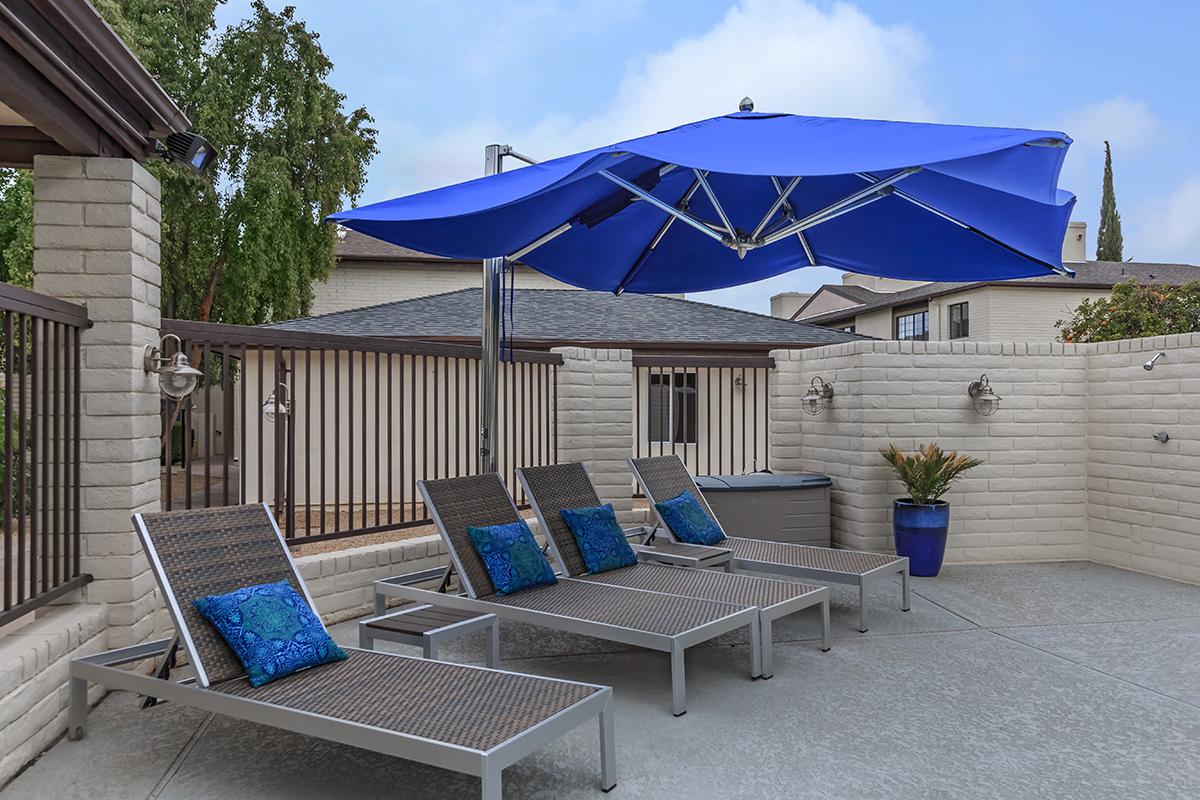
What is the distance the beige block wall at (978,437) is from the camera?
748cm

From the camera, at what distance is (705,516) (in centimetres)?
639

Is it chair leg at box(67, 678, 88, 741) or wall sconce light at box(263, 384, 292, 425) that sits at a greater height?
wall sconce light at box(263, 384, 292, 425)

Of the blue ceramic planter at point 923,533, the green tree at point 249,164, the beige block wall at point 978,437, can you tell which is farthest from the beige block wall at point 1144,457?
the green tree at point 249,164

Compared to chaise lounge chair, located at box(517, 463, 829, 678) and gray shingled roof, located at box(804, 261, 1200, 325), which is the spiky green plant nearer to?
chaise lounge chair, located at box(517, 463, 829, 678)

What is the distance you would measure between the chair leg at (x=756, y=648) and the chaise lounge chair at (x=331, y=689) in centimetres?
142

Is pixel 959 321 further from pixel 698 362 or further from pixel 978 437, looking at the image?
pixel 698 362

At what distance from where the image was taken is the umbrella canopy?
11.0 ft

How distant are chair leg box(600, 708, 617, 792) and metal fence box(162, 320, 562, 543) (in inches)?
99.3

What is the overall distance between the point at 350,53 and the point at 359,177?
3.02 metres

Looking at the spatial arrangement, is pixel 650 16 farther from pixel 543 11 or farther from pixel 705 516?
pixel 705 516

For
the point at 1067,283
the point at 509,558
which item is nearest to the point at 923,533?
the point at 509,558

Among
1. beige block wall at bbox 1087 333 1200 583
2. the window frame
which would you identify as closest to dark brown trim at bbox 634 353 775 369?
beige block wall at bbox 1087 333 1200 583

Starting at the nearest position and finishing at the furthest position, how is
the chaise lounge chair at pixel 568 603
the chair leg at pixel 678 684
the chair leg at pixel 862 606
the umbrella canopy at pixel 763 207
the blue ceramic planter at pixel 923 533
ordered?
the umbrella canopy at pixel 763 207
the chair leg at pixel 678 684
the chaise lounge chair at pixel 568 603
the chair leg at pixel 862 606
the blue ceramic planter at pixel 923 533

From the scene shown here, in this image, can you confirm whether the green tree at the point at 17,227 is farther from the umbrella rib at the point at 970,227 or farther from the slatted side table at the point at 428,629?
the umbrella rib at the point at 970,227
